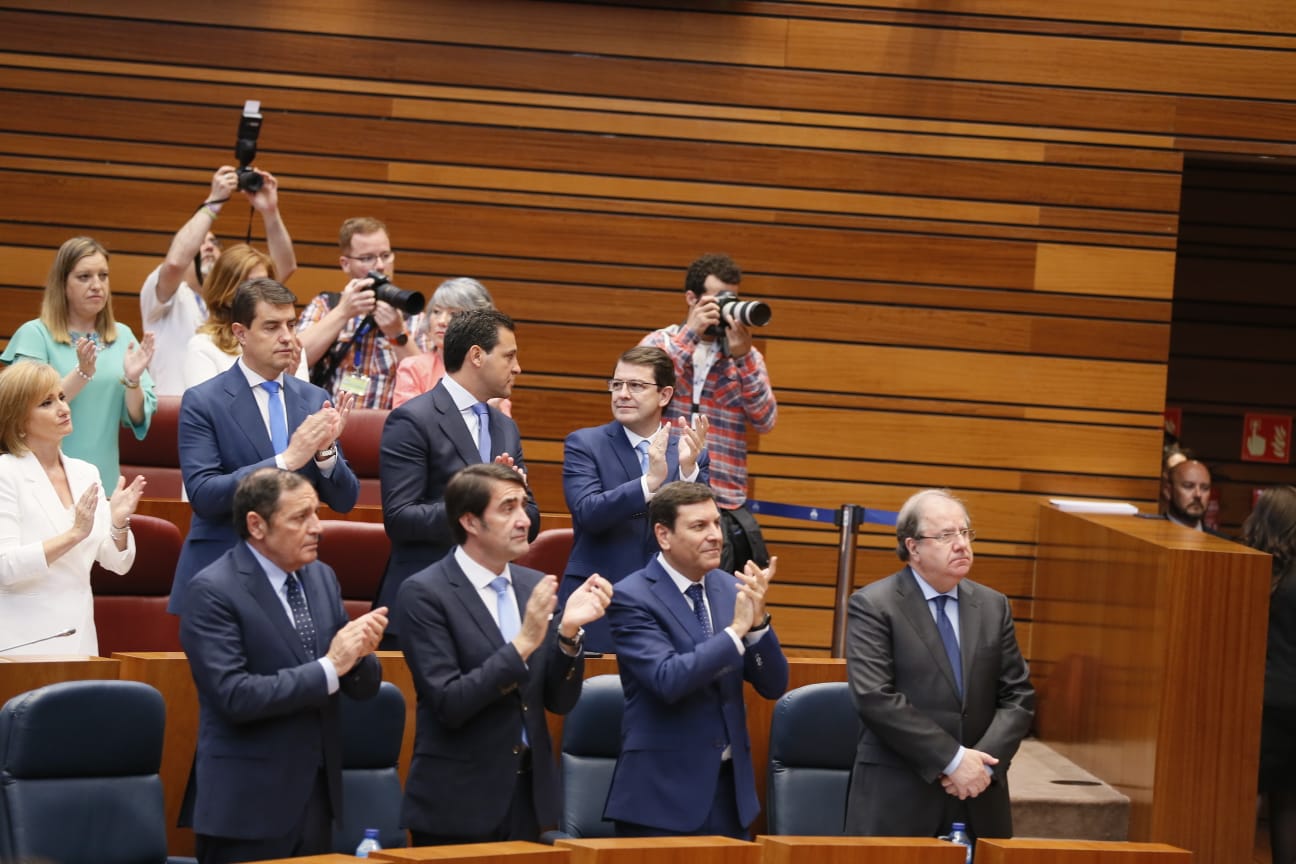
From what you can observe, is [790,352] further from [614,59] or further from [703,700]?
[703,700]

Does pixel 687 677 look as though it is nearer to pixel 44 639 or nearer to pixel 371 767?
pixel 371 767

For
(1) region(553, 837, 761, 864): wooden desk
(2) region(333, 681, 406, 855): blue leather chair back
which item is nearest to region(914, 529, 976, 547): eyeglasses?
(1) region(553, 837, 761, 864): wooden desk

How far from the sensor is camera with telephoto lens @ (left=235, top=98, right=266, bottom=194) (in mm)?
4520

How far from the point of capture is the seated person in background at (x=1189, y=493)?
5.29 metres

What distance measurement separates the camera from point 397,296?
3.98m

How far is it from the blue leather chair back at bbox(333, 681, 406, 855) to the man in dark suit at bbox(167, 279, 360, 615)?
1.39 feet

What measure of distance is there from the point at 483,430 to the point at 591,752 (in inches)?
28.3

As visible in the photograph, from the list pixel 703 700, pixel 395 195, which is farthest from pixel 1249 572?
pixel 395 195

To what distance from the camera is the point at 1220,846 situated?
13.7 ft

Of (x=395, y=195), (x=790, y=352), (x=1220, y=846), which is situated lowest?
(x=1220, y=846)

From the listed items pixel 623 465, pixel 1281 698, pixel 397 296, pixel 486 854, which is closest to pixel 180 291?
pixel 397 296

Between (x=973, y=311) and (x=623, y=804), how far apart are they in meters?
2.99

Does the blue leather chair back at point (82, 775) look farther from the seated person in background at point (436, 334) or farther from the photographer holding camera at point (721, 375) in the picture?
the photographer holding camera at point (721, 375)

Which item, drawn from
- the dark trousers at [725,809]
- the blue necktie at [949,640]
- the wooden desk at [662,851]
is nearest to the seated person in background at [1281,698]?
the blue necktie at [949,640]
